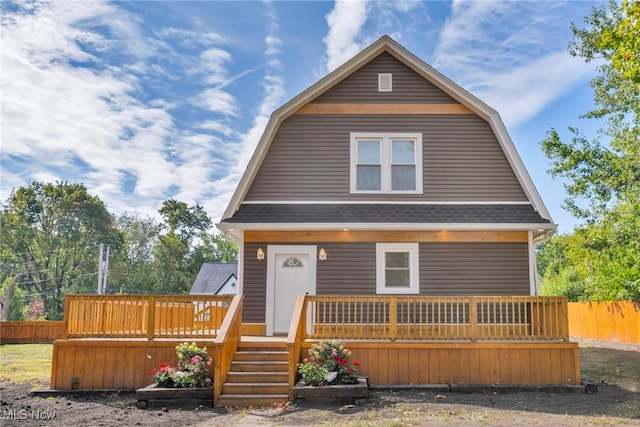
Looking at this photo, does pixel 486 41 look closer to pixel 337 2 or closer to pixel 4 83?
pixel 337 2

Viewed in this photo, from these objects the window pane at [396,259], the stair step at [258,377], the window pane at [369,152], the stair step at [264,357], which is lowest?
the stair step at [258,377]

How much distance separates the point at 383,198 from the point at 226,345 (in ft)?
17.1

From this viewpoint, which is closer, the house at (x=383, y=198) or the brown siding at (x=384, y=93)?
the house at (x=383, y=198)

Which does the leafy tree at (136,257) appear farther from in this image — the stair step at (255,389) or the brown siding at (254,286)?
the stair step at (255,389)

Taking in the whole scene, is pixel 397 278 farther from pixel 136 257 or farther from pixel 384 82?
pixel 136 257

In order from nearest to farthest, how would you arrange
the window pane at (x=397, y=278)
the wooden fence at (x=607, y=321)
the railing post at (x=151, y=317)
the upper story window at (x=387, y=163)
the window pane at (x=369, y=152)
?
the railing post at (x=151, y=317)
the window pane at (x=397, y=278)
the upper story window at (x=387, y=163)
the window pane at (x=369, y=152)
the wooden fence at (x=607, y=321)

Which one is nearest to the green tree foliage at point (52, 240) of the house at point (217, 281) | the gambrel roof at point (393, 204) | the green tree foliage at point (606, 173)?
the house at point (217, 281)

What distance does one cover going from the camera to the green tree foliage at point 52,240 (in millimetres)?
38594

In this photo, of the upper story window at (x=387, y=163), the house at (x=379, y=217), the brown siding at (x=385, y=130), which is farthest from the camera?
the upper story window at (x=387, y=163)

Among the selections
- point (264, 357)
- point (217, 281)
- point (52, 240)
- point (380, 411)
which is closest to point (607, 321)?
point (380, 411)

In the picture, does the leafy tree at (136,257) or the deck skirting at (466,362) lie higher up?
the leafy tree at (136,257)

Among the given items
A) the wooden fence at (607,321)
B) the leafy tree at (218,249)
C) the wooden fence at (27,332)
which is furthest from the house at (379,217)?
the leafy tree at (218,249)

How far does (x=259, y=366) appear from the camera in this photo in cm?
802

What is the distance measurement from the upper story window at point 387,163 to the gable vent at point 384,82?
3.63ft
